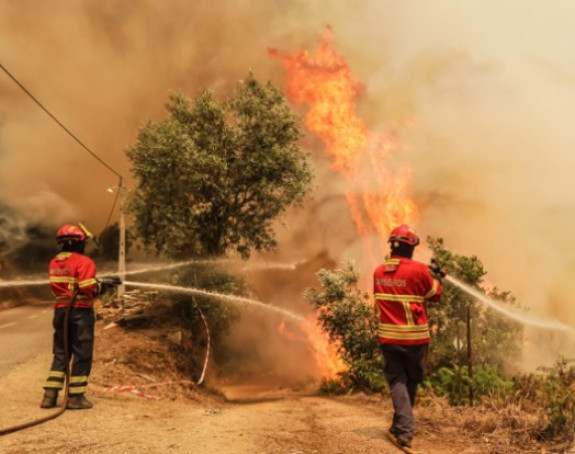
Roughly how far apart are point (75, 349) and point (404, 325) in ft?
16.3

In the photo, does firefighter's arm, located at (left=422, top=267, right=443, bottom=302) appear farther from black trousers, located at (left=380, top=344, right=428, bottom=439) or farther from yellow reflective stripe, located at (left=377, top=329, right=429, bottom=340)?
black trousers, located at (left=380, top=344, right=428, bottom=439)

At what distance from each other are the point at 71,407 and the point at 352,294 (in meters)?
7.46

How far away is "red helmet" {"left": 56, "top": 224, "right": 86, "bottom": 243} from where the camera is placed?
21.2 feet

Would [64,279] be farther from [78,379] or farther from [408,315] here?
[408,315]

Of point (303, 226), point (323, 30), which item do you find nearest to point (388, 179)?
point (303, 226)

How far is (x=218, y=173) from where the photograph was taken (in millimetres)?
14445

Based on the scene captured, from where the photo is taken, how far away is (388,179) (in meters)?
27.0

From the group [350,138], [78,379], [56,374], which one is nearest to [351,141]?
[350,138]

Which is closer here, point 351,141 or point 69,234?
point 69,234

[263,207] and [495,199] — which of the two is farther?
[495,199]

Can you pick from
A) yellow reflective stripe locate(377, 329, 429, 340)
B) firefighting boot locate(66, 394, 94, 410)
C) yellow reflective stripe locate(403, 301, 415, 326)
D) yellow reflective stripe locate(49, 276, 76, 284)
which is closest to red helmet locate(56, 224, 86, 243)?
yellow reflective stripe locate(49, 276, 76, 284)

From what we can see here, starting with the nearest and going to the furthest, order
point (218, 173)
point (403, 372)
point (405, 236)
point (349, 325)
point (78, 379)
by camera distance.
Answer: point (403, 372)
point (405, 236)
point (78, 379)
point (349, 325)
point (218, 173)

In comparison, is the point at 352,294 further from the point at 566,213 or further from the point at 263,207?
the point at 566,213

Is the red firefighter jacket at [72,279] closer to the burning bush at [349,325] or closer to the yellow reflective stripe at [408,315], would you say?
the yellow reflective stripe at [408,315]
